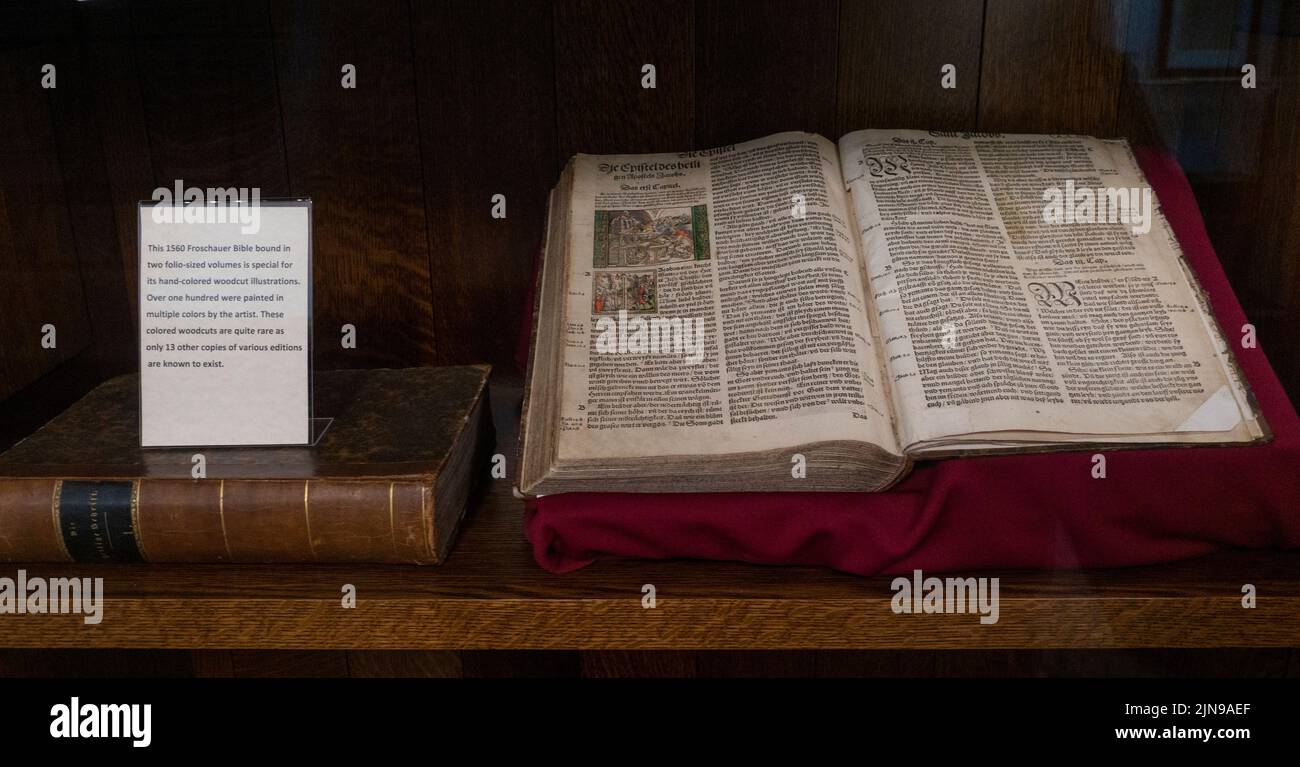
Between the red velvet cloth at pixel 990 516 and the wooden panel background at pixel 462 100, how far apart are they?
0.25 meters

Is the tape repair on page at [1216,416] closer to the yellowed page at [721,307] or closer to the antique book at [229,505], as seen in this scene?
the yellowed page at [721,307]

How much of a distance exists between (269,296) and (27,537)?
185 mm

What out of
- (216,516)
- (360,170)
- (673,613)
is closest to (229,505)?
(216,516)

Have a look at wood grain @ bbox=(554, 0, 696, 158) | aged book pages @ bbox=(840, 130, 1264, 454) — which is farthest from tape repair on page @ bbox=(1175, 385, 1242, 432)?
wood grain @ bbox=(554, 0, 696, 158)

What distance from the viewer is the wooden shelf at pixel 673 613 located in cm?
57

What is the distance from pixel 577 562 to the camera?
23.8 inches

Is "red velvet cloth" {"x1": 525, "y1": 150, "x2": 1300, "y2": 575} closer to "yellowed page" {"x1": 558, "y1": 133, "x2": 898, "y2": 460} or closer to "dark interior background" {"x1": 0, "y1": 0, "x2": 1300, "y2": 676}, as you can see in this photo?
"yellowed page" {"x1": 558, "y1": 133, "x2": 898, "y2": 460}

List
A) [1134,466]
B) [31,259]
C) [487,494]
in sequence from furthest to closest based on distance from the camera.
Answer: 1. [31,259]
2. [487,494]
3. [1134,466]

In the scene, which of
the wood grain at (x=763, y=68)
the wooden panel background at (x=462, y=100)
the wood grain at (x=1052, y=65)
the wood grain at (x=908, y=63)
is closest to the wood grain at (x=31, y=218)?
the wooden panel background at (x=462, y=100)

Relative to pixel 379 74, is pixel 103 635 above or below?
below
